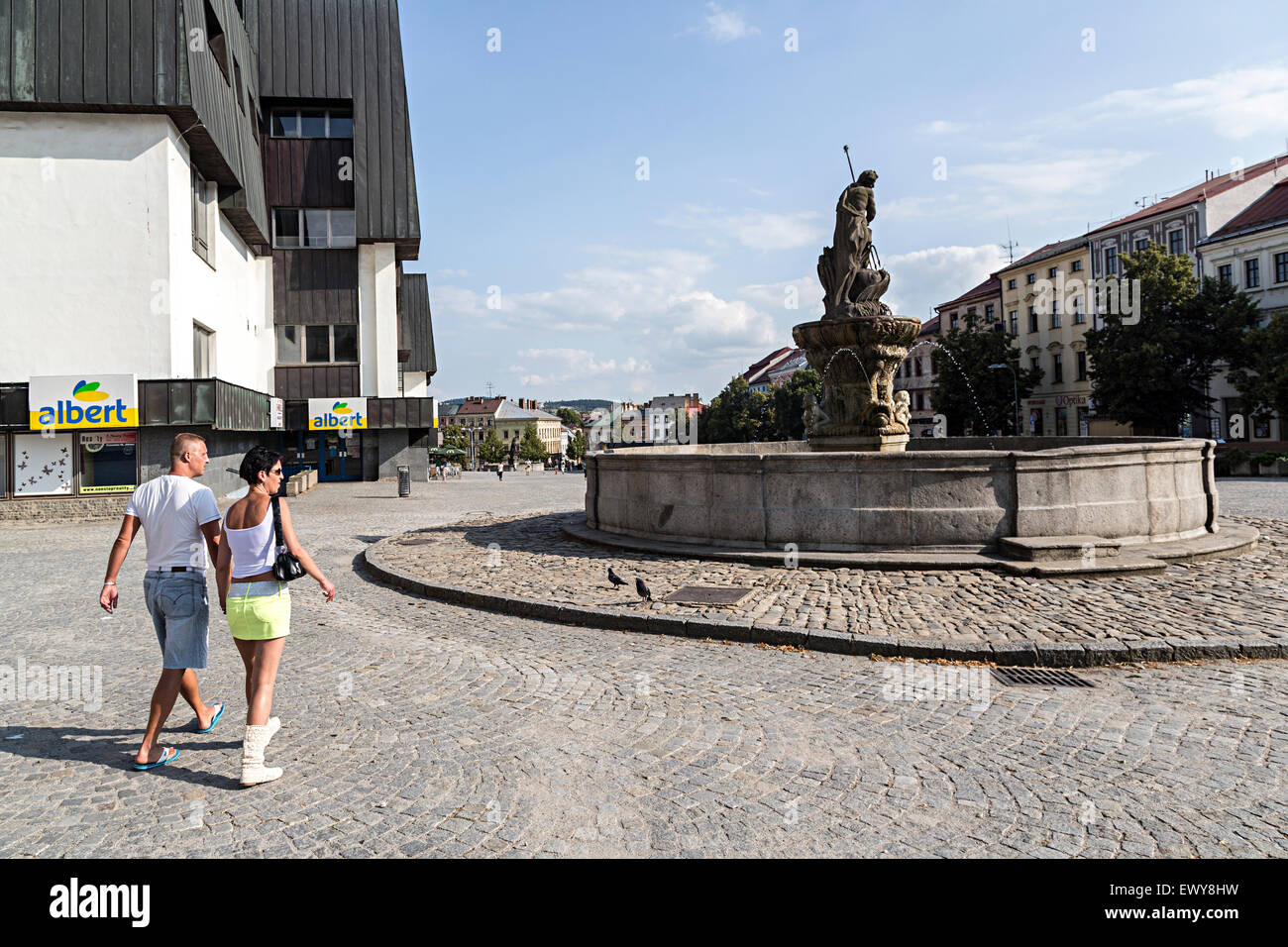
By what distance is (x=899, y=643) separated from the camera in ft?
21.8

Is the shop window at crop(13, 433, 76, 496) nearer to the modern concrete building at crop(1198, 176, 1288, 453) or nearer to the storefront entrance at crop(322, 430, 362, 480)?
the storefront entrance at crop(322, 430, 362, 480)

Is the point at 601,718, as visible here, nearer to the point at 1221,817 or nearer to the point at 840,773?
the point at 840,773

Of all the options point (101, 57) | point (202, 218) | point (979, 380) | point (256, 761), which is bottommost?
point (256, 761)

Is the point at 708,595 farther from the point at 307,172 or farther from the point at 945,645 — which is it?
the point at 307,172

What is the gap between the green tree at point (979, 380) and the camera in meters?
58.2

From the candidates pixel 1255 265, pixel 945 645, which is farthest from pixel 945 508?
pixel 1255 265

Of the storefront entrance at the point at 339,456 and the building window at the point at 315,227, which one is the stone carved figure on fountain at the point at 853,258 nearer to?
the building window at the point at 315,227

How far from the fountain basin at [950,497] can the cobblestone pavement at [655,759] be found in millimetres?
3779

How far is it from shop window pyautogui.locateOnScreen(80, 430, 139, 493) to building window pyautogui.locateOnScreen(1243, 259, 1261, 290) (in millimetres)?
53474

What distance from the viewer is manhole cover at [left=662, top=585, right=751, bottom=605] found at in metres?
8.31

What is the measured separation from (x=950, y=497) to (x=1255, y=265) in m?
48.1

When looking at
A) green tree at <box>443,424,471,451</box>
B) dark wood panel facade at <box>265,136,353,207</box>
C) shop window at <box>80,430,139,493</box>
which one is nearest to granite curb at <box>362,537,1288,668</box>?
shop window at <box>80,430,139,493</box>

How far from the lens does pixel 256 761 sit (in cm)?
430

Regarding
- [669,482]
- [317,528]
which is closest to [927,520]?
[669,482]
